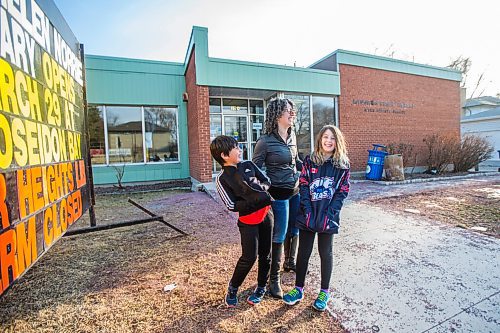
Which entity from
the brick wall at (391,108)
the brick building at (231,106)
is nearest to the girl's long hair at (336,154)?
the brick building at (231,106)

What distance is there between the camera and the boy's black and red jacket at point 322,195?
2207 millimetres

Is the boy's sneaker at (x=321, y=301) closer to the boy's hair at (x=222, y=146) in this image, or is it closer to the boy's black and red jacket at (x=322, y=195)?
the boy's black and red jacket at (x=322, y=195)

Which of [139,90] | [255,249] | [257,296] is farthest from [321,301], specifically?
[139,90]

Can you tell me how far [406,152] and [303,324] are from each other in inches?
404

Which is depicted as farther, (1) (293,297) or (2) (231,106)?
(2) (231,106)

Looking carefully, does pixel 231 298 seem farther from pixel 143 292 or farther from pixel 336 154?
pixel 336 154

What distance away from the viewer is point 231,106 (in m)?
10.1

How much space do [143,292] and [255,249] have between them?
1279 mm

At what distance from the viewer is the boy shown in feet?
7.06

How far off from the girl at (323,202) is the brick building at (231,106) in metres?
6.55

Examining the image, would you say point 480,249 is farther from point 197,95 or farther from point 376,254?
point 197,95

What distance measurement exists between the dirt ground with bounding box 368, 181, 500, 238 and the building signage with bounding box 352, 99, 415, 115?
4357 mm

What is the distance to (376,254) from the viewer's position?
3.26m

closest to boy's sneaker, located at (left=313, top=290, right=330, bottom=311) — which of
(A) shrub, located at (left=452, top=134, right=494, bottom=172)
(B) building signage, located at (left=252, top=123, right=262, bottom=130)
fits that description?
(B) building signage, located at (left=252, top=123, right=262, bottom=130)
